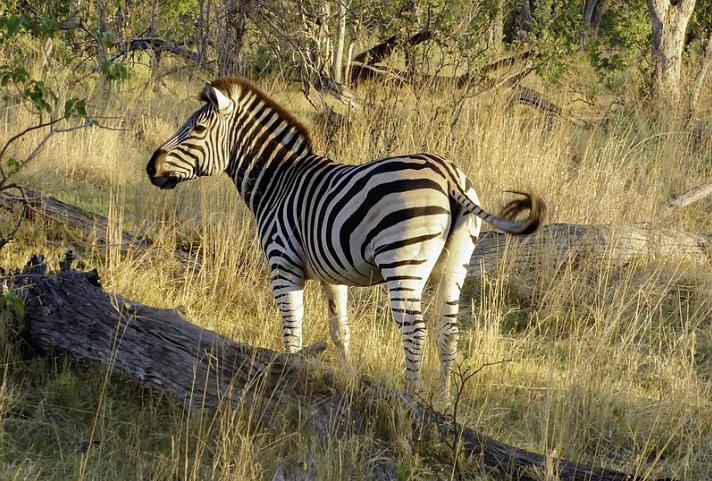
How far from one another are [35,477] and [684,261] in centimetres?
530

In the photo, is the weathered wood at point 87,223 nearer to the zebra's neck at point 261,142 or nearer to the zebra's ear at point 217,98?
the zebra's neck at point 261,142

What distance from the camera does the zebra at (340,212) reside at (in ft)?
13.9

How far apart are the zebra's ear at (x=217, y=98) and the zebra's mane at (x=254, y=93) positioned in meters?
0.08

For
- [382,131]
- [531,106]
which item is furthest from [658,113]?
[382,131]

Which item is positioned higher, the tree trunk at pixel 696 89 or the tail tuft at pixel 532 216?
the tree trunk at pixel 696 89

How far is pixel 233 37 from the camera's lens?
8.34m

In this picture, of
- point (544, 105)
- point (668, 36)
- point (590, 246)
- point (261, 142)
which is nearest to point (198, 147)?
point (261, 142)

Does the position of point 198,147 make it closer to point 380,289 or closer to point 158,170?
point 158,170

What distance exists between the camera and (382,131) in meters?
8.33

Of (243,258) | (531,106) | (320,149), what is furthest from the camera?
(531,106)

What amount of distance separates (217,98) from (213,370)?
78.0 inches

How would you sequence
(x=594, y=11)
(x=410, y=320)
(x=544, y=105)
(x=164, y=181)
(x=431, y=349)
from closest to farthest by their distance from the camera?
(x=410, y=320) < (x=431, y=349) < (x=164, y=181) < (x=544, y=105) < (x=594, y=11)

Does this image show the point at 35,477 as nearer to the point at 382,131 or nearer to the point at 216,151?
the point at 216,151

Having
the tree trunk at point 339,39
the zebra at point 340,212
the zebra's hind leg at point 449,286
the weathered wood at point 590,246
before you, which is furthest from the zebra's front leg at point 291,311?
the tree trunk at point 339,39
